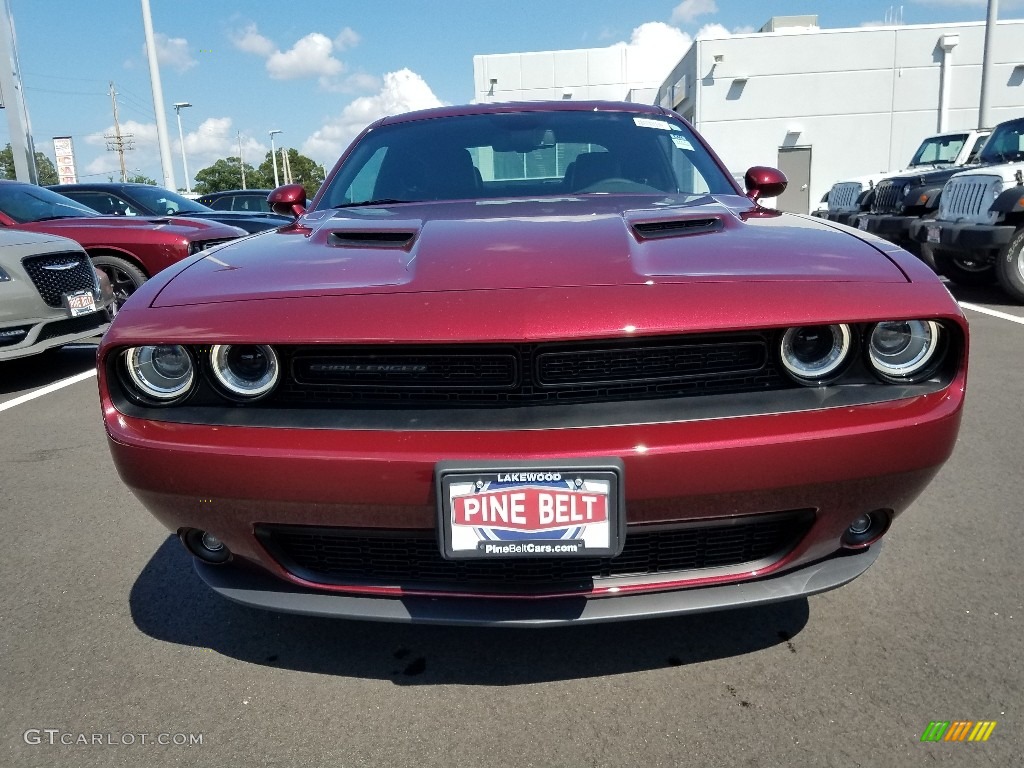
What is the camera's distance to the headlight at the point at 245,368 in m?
1.70

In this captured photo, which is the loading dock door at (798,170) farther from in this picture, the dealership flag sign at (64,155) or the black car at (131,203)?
the dealership flag sign at (64,155)

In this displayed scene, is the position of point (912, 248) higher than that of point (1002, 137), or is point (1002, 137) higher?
point (1002, 137)

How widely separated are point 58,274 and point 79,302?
0.24m

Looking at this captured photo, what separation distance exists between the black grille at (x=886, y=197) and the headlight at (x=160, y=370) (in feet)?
34.0

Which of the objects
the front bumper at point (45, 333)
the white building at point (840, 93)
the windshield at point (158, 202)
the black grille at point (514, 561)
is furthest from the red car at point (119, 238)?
the white building at point (840, 93)

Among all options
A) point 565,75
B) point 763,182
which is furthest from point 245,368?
point 565,75

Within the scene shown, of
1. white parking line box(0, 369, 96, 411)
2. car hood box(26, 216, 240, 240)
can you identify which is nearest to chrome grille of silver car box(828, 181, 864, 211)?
car hood box(26, 216, 240, 240)

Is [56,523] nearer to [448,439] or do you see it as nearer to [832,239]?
[448,439]

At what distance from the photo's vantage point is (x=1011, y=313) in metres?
7.02

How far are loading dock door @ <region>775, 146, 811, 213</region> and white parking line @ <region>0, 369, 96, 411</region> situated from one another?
955 inches

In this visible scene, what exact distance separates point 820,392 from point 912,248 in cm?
1060

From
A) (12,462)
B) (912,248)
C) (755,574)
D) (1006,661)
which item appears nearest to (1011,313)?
(912,248)

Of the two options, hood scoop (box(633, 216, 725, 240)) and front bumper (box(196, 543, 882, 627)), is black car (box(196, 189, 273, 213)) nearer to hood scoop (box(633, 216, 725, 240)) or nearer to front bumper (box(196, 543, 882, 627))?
hood scoop (box(633, 216, 725, 240))

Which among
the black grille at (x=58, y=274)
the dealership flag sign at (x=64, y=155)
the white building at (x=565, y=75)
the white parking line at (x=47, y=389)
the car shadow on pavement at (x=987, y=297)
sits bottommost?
the car shadow on pavement at (x=987, y=297)
